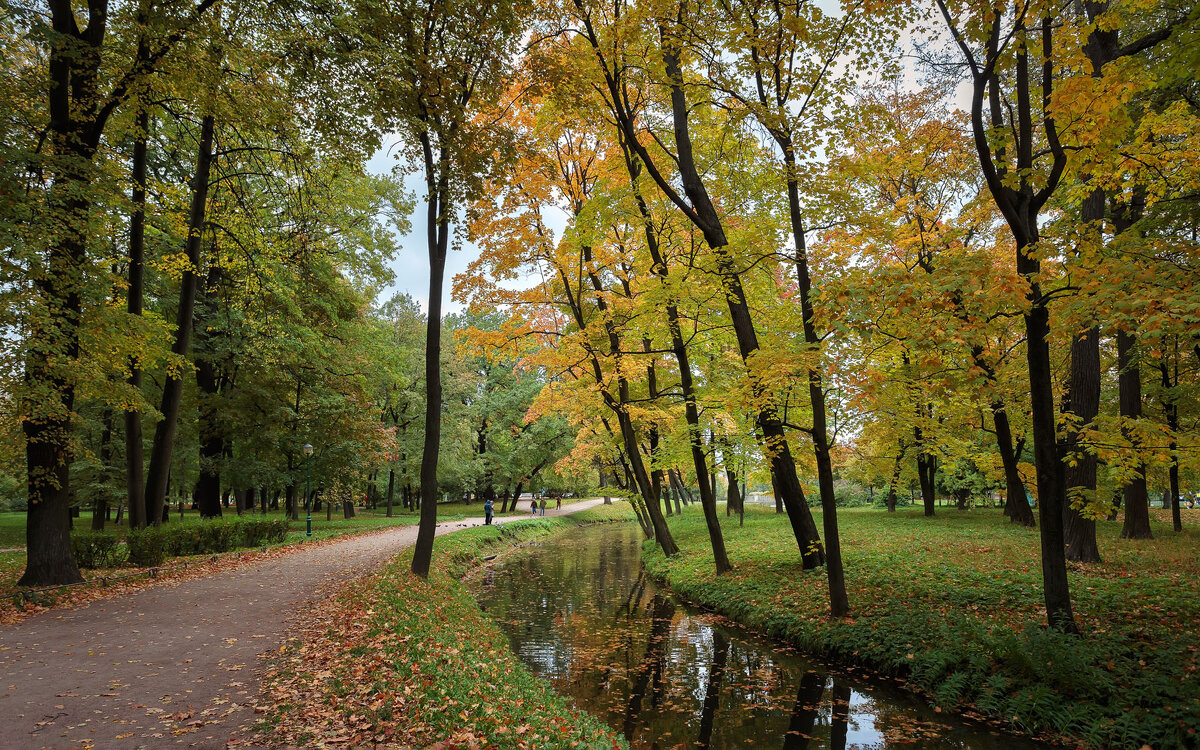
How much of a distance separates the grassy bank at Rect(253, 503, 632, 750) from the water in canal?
822 millimetres

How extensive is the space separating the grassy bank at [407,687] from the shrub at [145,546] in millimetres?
5926

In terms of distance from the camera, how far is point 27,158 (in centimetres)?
820

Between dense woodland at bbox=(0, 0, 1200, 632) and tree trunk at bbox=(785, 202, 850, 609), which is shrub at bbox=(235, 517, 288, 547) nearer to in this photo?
dense woodland at bbox=(0, 0, 1200, 632)

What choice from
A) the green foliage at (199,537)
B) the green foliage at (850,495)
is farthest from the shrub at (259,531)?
the green foliage at (850,495)

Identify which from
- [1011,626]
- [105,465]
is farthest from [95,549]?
[1011,626]

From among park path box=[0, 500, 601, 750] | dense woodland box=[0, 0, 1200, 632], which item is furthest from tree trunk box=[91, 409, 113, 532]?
park path box=[0, 500, 601, 750]

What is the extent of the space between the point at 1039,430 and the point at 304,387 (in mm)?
22444

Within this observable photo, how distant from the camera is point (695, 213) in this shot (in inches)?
398

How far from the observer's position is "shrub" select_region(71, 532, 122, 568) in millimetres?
11773

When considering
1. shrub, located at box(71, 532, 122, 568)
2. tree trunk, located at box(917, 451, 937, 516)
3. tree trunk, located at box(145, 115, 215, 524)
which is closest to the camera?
shrub, located at box(71, 532, 122, 568)

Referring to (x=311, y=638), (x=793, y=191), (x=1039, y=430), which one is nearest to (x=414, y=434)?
(x=311, y=638)

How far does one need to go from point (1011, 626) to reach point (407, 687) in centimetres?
748

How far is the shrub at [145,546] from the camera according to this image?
485 inches

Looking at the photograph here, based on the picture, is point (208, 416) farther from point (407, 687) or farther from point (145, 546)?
point (407, 687)
